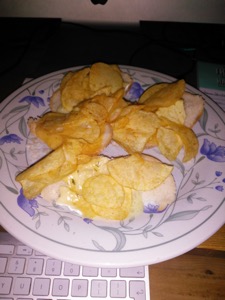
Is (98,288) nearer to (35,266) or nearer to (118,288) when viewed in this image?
(118,288)

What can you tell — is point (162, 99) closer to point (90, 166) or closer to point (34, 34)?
point (90, 166)

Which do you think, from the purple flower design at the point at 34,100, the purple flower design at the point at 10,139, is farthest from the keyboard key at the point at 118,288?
the purple flower design at the point at 34,100

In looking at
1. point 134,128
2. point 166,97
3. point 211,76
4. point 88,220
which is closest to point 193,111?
point 166,97

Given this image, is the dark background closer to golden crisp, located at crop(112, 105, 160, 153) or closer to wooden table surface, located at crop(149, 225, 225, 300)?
golden crisp, located at crop(112, 105, 160, 153)

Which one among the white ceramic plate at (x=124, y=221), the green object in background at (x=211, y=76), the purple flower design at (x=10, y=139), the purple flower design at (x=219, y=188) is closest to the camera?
the white ceramic plate at (x=124, y=221)

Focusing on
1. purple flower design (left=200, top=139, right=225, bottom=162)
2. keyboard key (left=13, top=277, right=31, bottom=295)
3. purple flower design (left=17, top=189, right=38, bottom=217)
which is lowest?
keyboard key (left=13, top=277, right=31, bottom=295)

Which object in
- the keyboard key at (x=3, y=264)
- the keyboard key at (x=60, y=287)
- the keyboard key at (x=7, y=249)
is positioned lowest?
the keyboard key at (x=60, y=287)

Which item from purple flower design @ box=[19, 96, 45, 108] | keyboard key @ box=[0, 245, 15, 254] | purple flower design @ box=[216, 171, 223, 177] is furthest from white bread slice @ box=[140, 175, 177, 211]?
purple flower design @ box=[19, 96, 45, 108]

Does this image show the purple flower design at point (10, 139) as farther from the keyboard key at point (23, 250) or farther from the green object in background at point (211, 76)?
the green object in background at point (211, 76)
